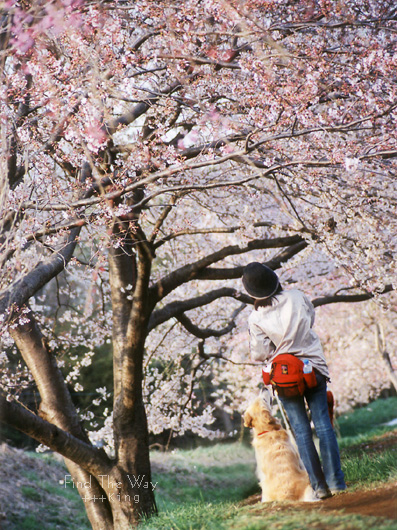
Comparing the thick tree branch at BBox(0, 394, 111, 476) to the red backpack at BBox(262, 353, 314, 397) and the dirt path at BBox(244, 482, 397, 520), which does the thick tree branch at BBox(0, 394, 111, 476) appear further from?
the red backpack at BBox(262, 353, 314, 397)

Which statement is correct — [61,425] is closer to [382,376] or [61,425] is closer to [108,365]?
[108,365]

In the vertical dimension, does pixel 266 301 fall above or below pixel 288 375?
above

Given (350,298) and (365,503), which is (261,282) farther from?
(350,298)

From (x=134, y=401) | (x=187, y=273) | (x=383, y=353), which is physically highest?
(x=187, y=273)

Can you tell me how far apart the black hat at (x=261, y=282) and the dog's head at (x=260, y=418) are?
35.5 inches

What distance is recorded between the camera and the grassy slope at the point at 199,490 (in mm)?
3640

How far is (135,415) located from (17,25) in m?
3.98

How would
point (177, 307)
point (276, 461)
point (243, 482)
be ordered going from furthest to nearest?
1. point (243, 482)
2. point (177, 307)
3. point (276, 461)

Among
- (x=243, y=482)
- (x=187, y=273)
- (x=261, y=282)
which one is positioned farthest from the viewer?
(x=243, y=482)

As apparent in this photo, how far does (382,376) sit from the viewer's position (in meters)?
22.7

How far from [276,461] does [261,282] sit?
1398 mm

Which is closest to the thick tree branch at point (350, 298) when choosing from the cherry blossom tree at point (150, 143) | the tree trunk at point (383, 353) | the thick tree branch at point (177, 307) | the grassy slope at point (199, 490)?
→ the cherry blossom tree at point (150, 143)

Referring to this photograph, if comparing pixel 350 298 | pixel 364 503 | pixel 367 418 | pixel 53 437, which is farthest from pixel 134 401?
pixel 367 418

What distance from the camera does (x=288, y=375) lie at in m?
4.09
